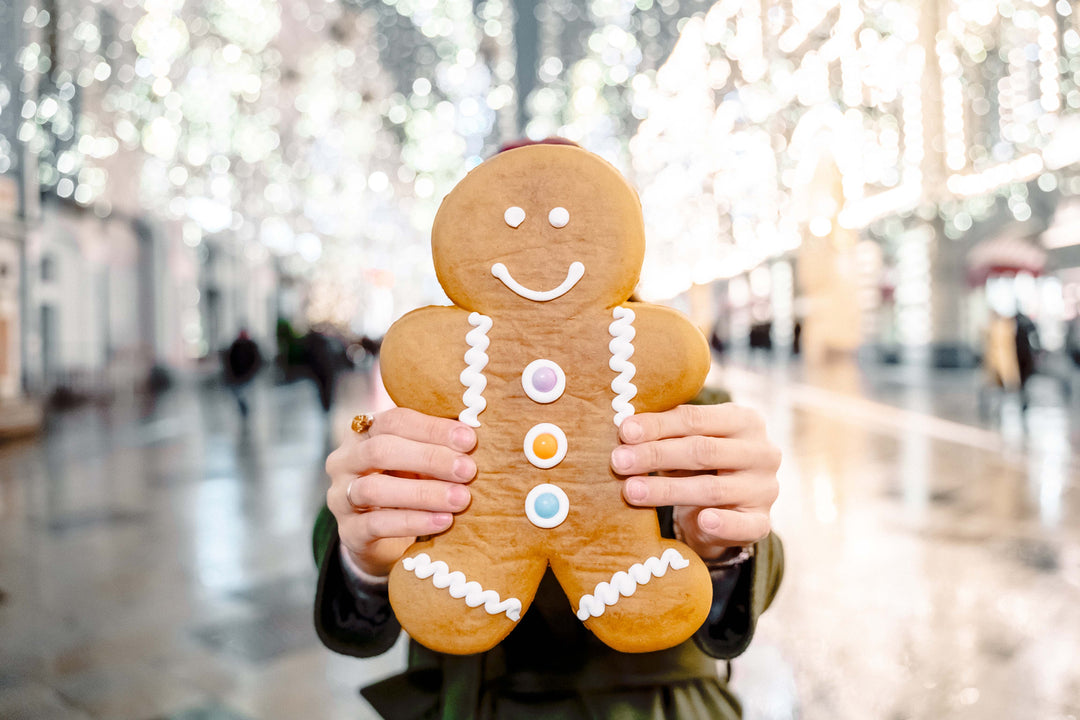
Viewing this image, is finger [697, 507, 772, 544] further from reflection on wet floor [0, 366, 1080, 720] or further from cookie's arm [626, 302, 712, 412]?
reflection on wet floor [0, 366, 1080, 720]

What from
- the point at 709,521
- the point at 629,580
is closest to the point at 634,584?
the point at 629,580

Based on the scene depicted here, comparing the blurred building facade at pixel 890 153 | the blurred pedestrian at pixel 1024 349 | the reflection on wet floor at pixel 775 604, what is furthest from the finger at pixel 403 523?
the blurred pedestrian at pixel 1024 349

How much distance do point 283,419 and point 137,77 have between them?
5456mm

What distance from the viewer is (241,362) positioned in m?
9.25

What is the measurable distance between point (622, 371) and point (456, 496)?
→ 258mm

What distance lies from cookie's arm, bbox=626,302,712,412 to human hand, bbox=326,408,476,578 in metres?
0.23

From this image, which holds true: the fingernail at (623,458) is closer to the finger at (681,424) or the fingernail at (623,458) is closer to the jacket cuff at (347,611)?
the finger at (681,424)

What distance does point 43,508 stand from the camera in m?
5.37

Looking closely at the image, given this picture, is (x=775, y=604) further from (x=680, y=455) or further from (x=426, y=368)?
(x=426, y=368)

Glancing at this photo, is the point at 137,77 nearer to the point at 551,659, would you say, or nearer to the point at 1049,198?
the point at 551,659

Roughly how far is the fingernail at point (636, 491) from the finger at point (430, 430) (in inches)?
7.8

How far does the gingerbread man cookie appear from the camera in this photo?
899 mm

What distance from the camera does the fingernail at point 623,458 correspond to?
34.2 inches

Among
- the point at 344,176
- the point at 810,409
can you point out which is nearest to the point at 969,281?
the point at 810,409
